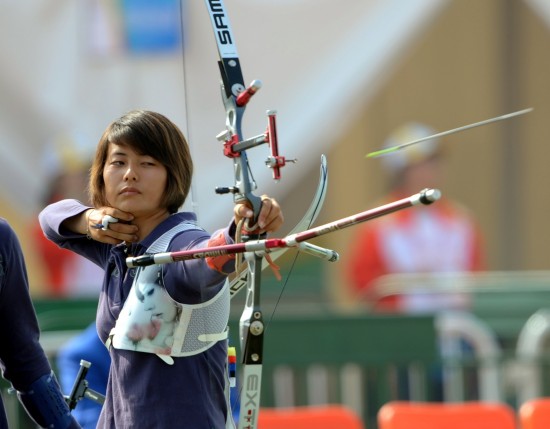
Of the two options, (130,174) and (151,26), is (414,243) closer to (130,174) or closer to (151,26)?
(151,26)

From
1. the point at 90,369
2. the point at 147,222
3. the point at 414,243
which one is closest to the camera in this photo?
the point at 147,222

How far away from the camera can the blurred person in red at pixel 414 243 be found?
8.54 metres

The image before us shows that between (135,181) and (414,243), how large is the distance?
18.7 feet

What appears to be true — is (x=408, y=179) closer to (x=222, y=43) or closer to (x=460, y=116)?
(x=460, y=116)

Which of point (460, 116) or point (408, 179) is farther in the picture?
point (460, 116)

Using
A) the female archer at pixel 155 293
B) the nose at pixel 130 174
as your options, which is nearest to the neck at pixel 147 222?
the female archer at pixel 155 293

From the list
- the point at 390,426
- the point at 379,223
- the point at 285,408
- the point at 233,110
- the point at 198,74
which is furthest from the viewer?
the point at 379,223

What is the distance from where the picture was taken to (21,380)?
3342mm

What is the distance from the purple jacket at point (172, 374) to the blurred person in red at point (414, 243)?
5331 millimetres

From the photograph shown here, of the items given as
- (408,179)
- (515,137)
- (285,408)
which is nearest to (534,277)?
(515,137)

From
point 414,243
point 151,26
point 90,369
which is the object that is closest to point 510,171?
point 414,243

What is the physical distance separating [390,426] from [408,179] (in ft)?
12.5

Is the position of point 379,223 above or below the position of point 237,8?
below

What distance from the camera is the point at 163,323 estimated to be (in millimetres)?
3082
